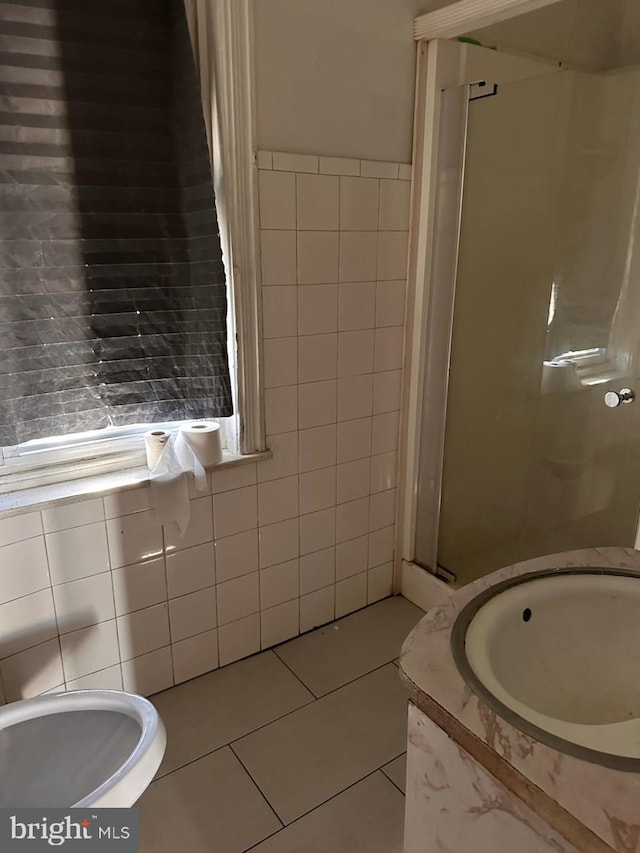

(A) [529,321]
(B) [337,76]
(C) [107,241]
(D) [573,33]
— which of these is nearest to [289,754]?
(C) [107,241]

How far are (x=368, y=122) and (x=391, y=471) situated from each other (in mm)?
1187

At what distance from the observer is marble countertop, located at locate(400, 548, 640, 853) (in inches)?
28.2

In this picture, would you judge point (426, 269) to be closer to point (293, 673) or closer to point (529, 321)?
point (529, 321)

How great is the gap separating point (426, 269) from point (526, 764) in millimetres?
1641

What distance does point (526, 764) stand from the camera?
30.7 inches

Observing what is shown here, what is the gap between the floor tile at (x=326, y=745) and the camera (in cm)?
163

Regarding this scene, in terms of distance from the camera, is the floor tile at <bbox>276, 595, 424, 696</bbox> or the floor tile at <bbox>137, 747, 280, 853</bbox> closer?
the floor tile at <bbox>137, 747, 280, 853</bbox>

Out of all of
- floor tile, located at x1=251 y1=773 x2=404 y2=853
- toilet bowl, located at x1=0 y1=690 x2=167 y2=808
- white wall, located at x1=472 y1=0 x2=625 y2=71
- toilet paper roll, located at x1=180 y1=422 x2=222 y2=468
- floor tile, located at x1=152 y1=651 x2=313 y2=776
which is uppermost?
white wall, located at x1=472 y1=0 x2=625 y2=71

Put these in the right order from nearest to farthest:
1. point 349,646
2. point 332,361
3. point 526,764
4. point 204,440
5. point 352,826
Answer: point 526,764 → point 352,826 → point 204,440 → point 332,361 → point 349,646

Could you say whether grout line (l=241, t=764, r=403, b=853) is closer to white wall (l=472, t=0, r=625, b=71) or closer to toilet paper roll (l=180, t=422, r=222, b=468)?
toilet paper roll (l=180, t=422, r=222, b=468)

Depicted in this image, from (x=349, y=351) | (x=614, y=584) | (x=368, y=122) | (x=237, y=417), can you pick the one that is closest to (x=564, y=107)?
(x=368, y=122)

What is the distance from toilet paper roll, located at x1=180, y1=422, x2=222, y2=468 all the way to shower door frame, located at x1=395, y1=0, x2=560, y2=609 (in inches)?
30.7

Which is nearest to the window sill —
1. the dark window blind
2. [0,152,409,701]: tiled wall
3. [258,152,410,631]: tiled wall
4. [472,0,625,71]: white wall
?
[0,152,409,701]: tiled wall

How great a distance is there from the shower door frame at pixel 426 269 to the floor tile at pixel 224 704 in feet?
2.19
